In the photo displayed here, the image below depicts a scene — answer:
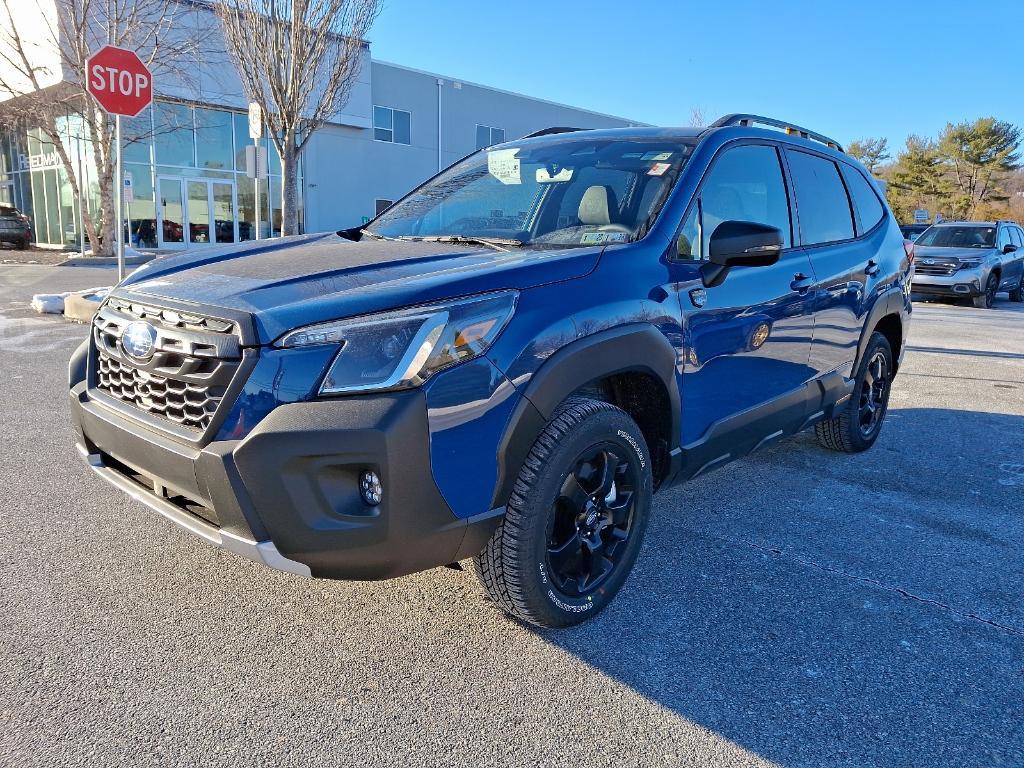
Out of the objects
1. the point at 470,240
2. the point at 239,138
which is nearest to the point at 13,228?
the point at 239,138

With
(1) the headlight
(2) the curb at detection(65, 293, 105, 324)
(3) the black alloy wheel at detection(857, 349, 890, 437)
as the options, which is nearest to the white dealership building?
(2) the curb at detection(65, 293, 105, 324)

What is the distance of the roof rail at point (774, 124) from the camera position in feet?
11.7

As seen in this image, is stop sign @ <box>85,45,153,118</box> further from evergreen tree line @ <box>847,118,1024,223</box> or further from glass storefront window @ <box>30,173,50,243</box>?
evergreen tree line @ <box>847,118,1024,223</box>

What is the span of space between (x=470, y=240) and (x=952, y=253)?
618 inches

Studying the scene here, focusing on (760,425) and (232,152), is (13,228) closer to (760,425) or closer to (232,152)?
(232,152)

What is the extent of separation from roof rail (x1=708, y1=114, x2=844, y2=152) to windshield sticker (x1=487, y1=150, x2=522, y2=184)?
0.94 m

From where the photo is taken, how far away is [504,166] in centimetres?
368

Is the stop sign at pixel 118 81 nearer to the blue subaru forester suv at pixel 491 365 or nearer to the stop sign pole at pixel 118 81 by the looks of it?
the stop sign pole at pixel 118 81

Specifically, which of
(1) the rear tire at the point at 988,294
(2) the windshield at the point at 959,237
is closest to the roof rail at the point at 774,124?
Result: (1) the rear tire at the point at 988,294

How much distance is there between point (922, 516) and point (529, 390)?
8.75 feet

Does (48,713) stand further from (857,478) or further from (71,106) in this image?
(71,106)

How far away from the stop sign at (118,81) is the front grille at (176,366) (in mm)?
5942

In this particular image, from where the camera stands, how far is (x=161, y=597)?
109 inches

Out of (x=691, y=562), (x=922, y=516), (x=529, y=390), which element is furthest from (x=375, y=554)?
(x=922, y=516)
